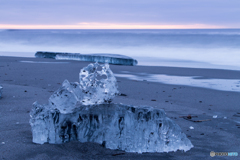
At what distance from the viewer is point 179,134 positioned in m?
2.16

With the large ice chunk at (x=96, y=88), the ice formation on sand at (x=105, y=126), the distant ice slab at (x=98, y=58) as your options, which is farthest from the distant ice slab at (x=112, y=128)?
the distant ice slab at (x=98, y=58)

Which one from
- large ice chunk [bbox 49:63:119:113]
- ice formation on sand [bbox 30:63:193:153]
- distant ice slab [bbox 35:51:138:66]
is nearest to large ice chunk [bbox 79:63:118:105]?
large ice chunk [bbox 49:63:119:113]

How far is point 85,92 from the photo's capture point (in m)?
2.22

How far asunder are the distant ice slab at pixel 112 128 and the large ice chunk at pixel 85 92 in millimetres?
84

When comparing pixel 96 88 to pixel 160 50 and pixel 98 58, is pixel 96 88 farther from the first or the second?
pixel 160 50

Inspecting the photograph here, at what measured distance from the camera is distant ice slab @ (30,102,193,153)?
211cm

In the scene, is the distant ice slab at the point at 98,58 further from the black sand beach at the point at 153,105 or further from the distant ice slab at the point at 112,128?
the distant ice slab at the point at 112,128

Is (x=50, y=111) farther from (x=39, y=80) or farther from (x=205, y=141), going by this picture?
(x=39, y=80)

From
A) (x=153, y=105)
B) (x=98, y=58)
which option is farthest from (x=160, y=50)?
(x=153, y=105)

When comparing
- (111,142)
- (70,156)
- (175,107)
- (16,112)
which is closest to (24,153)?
(70,156)

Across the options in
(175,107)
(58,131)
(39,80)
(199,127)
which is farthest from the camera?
(39,80)

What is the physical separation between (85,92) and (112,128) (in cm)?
39

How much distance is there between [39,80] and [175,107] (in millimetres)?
3238

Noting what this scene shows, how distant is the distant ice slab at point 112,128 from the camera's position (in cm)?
211
